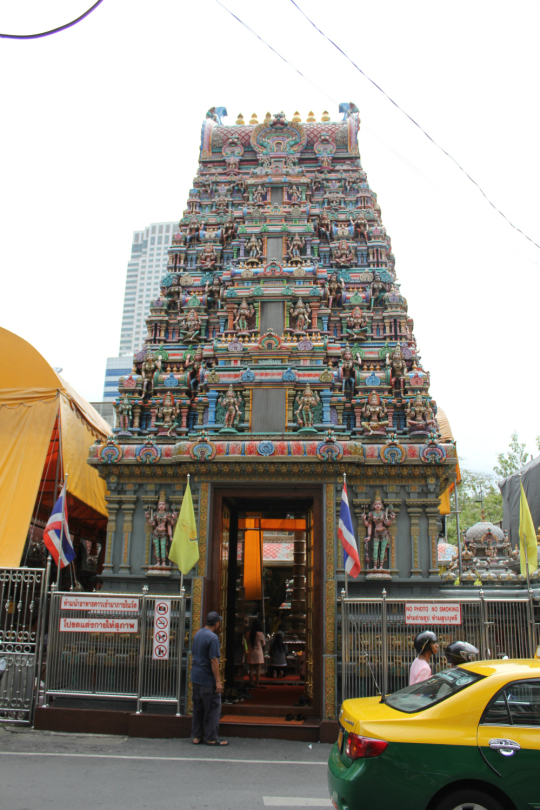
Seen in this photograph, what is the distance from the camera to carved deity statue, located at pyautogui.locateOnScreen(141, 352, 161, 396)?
14.3 meters

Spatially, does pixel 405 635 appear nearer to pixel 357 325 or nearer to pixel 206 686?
pixel 206 686

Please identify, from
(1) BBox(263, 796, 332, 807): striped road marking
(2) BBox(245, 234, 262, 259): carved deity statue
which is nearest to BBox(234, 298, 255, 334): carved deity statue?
(2) BBox(245, 234, 262, 259): carved deity statue

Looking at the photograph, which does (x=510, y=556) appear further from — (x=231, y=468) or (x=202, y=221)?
(x=202, y=221)

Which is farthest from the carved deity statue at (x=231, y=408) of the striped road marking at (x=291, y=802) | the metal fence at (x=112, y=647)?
the striped road marking at (x=291, y=802)

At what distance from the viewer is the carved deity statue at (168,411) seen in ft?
44.5

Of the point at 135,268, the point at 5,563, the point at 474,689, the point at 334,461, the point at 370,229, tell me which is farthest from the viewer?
the point at 135,268

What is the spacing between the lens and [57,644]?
406 inches

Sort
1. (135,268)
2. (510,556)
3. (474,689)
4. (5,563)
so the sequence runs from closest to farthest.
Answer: (474,689) → (5,563) → (510,556) → (135,268)

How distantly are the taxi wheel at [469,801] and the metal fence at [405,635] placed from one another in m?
4.63

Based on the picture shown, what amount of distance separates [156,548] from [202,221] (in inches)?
376

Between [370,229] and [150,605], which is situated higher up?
[370,229]

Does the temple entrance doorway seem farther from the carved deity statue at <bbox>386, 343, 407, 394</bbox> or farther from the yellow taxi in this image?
the yellow taxi

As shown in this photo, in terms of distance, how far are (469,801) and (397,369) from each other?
10.0 meters

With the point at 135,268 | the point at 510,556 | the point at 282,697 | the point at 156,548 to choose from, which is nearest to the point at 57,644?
the point at 156,548
